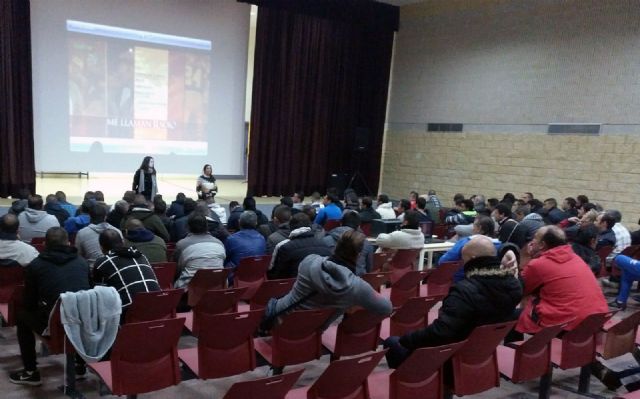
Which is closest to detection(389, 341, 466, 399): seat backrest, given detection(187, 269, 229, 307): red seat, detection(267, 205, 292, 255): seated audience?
detection(187, 269, 229, 307): red seat

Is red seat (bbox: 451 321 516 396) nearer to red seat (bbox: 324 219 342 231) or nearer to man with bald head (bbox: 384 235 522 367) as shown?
man with bald head (bbox: 384 235 522 367)

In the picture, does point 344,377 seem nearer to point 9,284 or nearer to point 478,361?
point 478,361

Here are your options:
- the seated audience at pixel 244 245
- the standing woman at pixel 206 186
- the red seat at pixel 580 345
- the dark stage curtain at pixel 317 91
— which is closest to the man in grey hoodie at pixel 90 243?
the seated audience at pixel 244 245

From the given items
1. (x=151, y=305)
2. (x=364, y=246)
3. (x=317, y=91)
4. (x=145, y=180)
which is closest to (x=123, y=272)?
(x=151, y=305)

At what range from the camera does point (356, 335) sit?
3367 millimetres

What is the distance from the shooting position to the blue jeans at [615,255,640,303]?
5676 millimetres

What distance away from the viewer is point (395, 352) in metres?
3.04

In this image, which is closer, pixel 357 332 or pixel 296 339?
pixel 296 339

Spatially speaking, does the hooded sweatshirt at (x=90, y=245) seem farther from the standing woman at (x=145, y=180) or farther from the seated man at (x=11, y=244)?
the standing woman at (x=145, y=180)

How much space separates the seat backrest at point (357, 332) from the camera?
325 centimetres

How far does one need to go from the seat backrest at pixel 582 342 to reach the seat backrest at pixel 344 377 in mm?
1551

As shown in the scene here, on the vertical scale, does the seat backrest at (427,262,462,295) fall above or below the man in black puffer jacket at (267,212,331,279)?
below

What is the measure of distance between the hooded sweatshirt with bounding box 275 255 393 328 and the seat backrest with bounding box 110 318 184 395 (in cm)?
75

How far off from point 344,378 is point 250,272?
8.02 feet
